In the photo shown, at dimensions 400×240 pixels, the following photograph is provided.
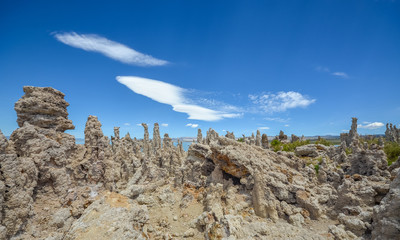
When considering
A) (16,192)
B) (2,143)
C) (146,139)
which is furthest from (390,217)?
(146,139)

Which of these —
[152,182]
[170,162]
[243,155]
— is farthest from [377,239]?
[170,162]

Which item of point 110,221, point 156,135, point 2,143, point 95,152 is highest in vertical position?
point 156,135

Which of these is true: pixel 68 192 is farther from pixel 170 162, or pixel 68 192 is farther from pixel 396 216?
pixel 170 162

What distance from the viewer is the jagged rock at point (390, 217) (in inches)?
261

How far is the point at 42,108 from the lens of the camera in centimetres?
807

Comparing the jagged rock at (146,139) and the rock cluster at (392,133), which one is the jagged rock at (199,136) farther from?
the rock cluster at (392,133)

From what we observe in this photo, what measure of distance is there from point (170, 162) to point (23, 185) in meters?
18.0

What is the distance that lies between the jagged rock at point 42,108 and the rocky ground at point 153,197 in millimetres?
36

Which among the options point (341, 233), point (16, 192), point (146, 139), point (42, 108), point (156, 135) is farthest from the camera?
point (156, 135)

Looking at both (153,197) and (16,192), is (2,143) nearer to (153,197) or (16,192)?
(16,192)

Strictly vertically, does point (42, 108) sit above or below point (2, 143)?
above

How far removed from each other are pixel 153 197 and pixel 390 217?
12177 millimetres

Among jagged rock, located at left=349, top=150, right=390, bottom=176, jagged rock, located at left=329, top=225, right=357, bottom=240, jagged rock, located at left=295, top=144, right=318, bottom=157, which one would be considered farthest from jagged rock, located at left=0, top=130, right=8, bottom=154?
jagged rock, located at left=295, top=144, right=318, bottom=157

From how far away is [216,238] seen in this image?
892cm
